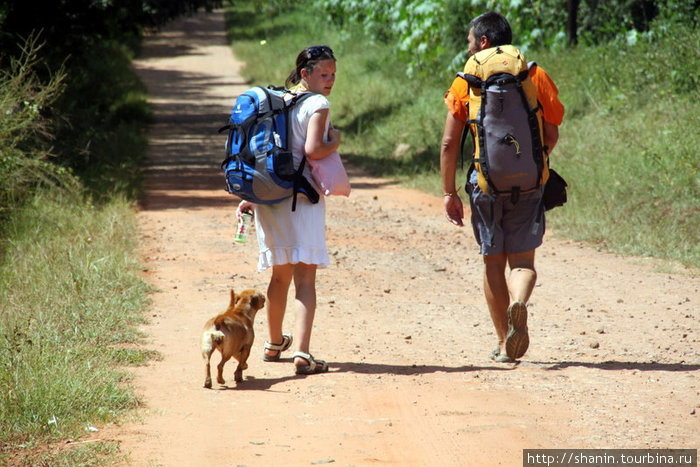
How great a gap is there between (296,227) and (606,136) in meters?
8.07

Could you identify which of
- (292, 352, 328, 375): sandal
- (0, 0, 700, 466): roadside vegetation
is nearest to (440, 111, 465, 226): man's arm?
(292, 352, 328, 375): sandal

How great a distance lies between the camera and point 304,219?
4.97m

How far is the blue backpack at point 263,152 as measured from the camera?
15.6 feet

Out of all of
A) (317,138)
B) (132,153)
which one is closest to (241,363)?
(317,138)

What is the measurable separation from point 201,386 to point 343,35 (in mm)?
23743

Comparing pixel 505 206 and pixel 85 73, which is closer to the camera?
pixel 505 206

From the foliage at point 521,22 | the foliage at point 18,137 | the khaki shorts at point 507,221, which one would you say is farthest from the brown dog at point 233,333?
the foliage at point 521,22

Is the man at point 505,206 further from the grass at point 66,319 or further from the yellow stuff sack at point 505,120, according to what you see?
the grass at point 66,319

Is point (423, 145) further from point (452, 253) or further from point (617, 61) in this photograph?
point (452, 253)

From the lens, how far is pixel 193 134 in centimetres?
1989

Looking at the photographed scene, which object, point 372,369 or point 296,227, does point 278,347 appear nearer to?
point 372,369

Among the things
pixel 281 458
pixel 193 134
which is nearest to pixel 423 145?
pixel 193 134

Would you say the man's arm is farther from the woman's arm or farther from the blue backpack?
the blue backpack

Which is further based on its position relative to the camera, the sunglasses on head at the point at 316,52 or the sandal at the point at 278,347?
the sandal at the point at 278,347
